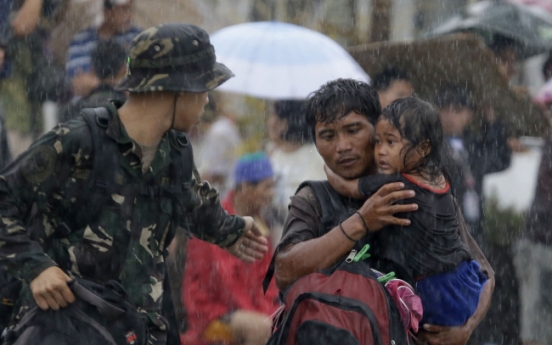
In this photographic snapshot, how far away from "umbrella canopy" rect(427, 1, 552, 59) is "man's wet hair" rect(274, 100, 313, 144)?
240 centimetres

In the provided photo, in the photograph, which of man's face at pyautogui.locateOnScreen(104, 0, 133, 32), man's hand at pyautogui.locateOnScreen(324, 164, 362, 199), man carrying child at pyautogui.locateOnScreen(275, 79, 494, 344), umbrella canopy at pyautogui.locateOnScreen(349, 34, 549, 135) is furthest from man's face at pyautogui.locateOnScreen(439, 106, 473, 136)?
man's hand at pyautogui.locateOnScreen(324, 164, 362, 199)

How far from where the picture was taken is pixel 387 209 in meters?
3.69

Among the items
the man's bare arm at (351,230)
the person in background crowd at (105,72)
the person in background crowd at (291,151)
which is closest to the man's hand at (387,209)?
the man's bare arm at (351,230)

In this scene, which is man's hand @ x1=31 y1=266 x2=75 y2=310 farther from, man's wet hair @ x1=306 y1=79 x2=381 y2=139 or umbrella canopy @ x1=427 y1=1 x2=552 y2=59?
umbrella canopy @ x1=427 y1=1 x2=552 y2=59

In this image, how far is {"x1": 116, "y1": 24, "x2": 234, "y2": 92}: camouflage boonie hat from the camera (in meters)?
3.96

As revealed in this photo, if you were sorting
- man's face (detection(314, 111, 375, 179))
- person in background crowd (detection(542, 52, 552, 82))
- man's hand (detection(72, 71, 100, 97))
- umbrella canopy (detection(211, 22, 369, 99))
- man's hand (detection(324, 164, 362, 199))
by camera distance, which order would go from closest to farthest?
1. man's hand (detection(324, 164, 362, 199))
2. man's face (detection(314, 111, 375, 179))
3. man's hand (detection(72, 71, 100, 97))
4. umbrella canopy (detection(211, 22, 369, 99))
5. person in background crowd (detection(542, 52, 552, 82))

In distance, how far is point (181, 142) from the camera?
4211mm

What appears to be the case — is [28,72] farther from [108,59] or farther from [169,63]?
[169,63]

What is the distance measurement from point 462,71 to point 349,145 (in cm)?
411

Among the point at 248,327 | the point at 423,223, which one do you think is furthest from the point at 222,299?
the point at 423,223

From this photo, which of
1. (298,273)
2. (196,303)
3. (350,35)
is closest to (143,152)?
(298,273)

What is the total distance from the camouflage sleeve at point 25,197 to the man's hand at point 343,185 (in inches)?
44.3

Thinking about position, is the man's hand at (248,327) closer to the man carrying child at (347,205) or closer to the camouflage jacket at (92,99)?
the man carrying child at (347,205)

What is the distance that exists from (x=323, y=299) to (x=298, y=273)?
204mm
